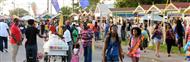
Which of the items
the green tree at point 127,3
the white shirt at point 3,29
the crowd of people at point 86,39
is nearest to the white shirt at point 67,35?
the crowd of people at point 86,39

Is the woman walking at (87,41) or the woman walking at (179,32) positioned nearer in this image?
the woman walking at (87,41)

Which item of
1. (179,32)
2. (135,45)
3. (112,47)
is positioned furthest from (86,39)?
(179,32)

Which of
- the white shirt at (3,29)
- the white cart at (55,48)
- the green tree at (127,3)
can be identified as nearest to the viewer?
the white cart at (55,48)

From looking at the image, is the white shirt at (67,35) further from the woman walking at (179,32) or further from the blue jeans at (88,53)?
the woman walking at (179,32)

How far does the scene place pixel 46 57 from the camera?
15.9m

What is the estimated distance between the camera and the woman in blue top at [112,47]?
1241 centimetres

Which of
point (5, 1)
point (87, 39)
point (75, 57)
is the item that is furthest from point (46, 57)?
point (5, 1)

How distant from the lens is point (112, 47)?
12.5 metres

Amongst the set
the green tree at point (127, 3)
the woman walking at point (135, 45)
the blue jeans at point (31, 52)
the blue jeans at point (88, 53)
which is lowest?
the blue jeans at point (88, 53)

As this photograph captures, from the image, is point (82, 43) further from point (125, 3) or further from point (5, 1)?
point (5, 1)

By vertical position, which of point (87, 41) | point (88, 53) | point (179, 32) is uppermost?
point (87, 41)

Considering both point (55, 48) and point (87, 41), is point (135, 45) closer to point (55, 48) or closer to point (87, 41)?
point (55, 48)

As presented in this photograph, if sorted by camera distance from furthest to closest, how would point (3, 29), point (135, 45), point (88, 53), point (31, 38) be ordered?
1. point (3, 29)
2. point (88, 53)
3. point (31, 38)
4. point (135, 45)

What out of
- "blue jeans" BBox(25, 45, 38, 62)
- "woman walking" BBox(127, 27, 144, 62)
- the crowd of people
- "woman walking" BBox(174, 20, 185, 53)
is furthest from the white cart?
"woman walking" BBox(174, 20, 185, 53)
